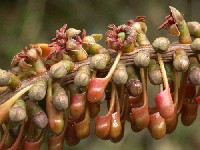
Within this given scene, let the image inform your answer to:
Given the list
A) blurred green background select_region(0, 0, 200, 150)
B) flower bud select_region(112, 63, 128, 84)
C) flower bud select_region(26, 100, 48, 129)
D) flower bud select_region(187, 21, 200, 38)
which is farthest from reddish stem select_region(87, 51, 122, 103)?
blurred green background select_region(0, 0, 200, 150)

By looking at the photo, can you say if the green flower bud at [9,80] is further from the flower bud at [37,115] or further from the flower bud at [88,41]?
the flower bud at [88,41]

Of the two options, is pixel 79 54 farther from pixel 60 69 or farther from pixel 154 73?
pixel 154 73

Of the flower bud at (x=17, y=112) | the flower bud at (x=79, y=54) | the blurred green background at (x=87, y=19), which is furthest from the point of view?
the blurred green background at (x=87, y=19)

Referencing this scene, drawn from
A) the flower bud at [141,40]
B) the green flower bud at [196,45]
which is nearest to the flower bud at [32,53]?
the flower bud at [141,40]

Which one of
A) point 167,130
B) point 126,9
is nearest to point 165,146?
point 126,9

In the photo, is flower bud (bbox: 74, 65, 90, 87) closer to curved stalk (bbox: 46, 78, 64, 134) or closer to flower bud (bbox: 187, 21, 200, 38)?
curved stalk (bbox: 46, 78, 64, 134)

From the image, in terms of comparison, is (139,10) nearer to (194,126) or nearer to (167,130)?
(194,126)
